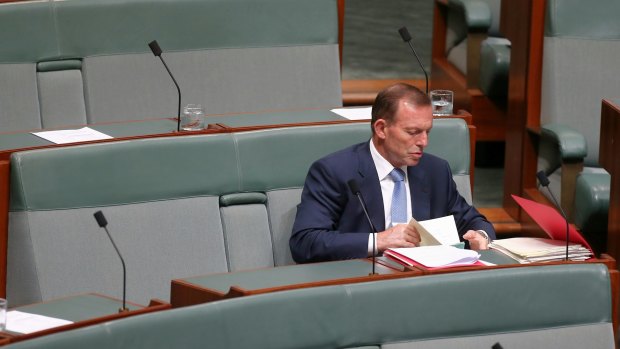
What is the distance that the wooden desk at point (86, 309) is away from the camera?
3.32 ft

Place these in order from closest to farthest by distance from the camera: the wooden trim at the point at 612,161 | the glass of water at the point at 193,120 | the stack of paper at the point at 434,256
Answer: the stack of paper at the point at 434,256 → the glass of water at the point at 193,120 → the wooden trim at the point at 612,161

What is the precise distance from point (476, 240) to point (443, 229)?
0.24ft

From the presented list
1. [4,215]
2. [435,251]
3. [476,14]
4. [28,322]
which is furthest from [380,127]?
[476,14]

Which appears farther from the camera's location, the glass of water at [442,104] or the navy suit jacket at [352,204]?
the glass of water at [442,104]

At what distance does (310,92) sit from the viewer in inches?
78.5

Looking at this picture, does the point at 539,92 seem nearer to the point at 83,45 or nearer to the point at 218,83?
the point at 218,83

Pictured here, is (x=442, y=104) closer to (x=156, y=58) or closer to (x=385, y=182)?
(x=385, y=182)

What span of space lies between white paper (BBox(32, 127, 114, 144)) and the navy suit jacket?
0.28 metres

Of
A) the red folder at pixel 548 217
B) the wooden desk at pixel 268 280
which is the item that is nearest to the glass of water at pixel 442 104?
the red folder at pixel 548 217

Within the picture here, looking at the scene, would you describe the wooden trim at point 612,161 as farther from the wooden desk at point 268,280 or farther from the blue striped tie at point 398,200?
the wooden desk at point 268,280

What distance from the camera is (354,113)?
169 cm

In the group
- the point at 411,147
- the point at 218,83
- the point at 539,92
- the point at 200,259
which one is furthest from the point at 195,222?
the point at 539,92

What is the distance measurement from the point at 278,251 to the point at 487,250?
311mm

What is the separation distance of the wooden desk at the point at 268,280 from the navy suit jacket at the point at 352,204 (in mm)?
184
